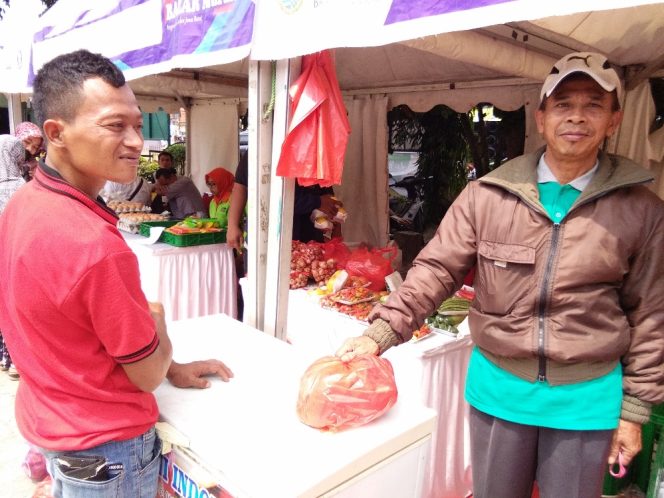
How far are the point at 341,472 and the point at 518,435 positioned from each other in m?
0.72

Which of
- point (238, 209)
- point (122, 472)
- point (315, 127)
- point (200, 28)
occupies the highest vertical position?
point (200, 28)

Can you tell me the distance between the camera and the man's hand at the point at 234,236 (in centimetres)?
428

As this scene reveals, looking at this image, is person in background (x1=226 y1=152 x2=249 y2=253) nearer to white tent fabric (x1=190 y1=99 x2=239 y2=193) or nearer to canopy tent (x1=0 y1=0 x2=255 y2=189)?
canopy tent (x1=0 y1=0 x2=255 y2=189)

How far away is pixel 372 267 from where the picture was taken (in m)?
3.25

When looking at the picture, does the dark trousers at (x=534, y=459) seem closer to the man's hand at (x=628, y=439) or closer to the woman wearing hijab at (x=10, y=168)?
the man's hand at (x=628, y=439)

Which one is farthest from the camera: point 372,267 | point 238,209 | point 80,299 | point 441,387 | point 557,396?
point 238,209

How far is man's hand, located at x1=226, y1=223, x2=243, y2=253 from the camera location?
4281mm

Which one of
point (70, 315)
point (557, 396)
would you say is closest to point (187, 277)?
point (70, 315)

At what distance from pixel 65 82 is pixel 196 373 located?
979mm

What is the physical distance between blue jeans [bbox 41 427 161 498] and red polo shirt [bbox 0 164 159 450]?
39 millimetres

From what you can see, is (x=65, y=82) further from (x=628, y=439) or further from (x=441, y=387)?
(x=441, y=387)

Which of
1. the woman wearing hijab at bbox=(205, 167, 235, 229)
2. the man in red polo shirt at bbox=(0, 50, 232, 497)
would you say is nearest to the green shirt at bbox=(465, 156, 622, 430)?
the man in red polo shirt at bbox=(0, 50, 232, 497)

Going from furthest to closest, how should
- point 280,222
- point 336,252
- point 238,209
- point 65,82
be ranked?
point 238,209, point 336,252, point 280,222, point 65,82

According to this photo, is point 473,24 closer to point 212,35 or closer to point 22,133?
point 212,35
